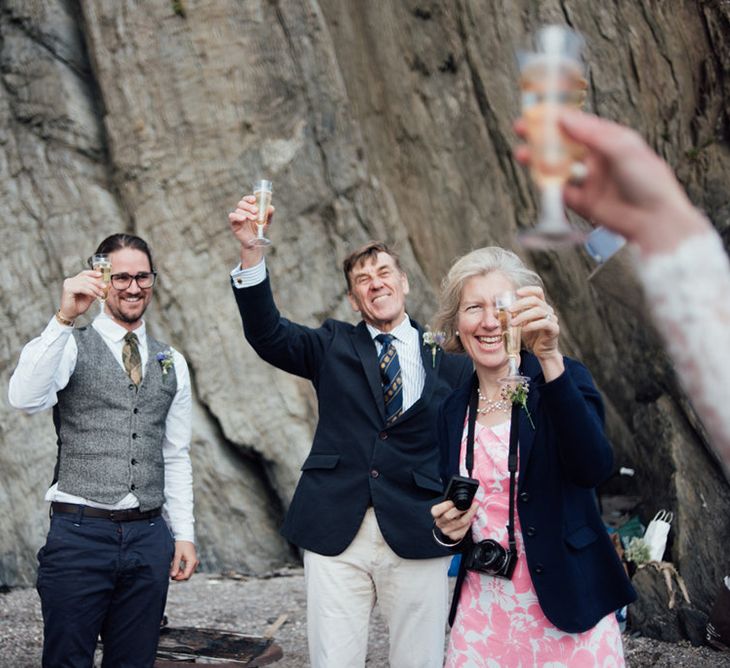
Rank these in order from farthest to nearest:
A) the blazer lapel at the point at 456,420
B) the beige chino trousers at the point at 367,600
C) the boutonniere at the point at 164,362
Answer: the boutonniere at the point at 164,362 → the beige chino trousers at the point at 367,600 → the blazer lapel at the point at 456,420

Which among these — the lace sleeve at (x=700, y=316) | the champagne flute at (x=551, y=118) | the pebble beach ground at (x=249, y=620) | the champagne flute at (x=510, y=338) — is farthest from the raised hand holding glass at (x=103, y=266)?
the lace sleeve at (x=700, y=316)

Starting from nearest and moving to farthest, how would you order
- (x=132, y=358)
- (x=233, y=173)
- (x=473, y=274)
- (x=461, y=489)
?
(x=461, y=489), (x=473, y=274), (x=132, y=358), (x=233, y=173)

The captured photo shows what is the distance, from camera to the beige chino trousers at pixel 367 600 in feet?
12.9

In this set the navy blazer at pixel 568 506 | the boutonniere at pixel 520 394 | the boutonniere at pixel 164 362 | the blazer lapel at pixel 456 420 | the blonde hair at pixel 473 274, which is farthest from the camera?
the boutonniere at pixel 164 362

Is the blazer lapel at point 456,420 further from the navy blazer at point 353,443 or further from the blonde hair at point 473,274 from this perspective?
the navy blazer at point 353,443

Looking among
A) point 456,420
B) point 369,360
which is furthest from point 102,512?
point 456,420

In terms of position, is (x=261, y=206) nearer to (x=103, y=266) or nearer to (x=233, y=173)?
(x=103, y=266)

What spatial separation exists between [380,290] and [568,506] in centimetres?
166

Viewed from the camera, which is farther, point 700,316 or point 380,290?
point 380,290

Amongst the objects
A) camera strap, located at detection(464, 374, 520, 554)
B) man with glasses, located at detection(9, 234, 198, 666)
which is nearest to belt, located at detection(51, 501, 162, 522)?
man with glasses, located at detection(9, 234, 198, 666)

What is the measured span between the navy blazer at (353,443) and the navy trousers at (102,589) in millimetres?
590

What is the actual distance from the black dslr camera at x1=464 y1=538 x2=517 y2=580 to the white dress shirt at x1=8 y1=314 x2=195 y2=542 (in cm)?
164

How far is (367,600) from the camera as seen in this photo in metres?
4.02

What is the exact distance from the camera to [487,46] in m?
8.47
